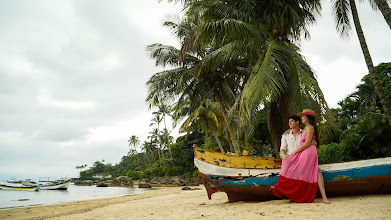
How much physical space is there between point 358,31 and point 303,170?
4838 mm

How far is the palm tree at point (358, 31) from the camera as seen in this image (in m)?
5.86

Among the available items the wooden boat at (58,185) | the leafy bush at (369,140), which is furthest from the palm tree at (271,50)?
the wooden boat at (58,185)

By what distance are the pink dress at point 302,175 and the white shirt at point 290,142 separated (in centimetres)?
15

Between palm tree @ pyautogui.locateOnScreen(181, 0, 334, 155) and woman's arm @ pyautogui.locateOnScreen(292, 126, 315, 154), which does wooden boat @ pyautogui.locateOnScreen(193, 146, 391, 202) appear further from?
palm tree @ pyautogui.locateOnScreen(181, 0, 334, 155)

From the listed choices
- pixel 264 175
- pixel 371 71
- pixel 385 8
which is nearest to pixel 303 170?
pixel 264 175

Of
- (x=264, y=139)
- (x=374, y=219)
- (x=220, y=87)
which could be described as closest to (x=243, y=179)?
(x=374, y=219)

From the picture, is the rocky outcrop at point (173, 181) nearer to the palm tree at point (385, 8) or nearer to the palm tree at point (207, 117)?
the palm tree at point (207, 117)

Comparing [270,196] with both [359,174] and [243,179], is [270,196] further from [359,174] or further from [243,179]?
[359,174]

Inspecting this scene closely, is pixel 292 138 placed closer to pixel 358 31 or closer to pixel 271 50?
pixel 271 50

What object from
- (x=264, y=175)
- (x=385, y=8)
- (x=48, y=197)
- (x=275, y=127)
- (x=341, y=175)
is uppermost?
(x=385, y=8)

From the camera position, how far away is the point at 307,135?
4074mm

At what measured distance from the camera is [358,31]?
645 centimetres

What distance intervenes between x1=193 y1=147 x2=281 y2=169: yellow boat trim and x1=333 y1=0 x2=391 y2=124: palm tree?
331 cm

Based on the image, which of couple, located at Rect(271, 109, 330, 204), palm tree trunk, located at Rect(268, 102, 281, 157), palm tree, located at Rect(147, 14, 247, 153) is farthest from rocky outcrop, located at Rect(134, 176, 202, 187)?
couple, located at Rect(271, 109, 330, 204)
